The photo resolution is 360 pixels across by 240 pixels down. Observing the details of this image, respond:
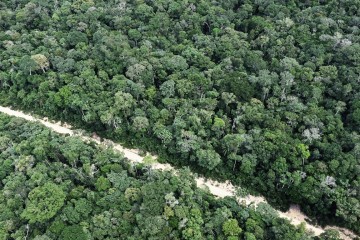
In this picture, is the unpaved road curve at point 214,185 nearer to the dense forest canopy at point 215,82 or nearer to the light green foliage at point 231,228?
the dense forest canopy at point 215,82

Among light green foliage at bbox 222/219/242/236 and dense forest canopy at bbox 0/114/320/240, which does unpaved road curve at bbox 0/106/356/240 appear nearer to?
dense forest canopy at bbox 0/114/320/240

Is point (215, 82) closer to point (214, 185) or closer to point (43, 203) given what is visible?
point (214, 185)

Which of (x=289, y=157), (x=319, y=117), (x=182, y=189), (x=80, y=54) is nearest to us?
(x=182, y=189)

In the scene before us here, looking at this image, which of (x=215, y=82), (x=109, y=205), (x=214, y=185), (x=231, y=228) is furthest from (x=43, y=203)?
(x=215, y=82)

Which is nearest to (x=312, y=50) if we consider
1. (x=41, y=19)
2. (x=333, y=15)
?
(x=333, y=15)

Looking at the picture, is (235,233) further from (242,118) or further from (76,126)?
(76,126)

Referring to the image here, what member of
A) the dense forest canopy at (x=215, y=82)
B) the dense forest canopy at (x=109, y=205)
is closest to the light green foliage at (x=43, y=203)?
the dense forest canopy at (x=109, y=205)

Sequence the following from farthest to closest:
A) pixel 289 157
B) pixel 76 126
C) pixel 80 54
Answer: pixel 80 54 < pixel 76 126 < pixel 289 157
